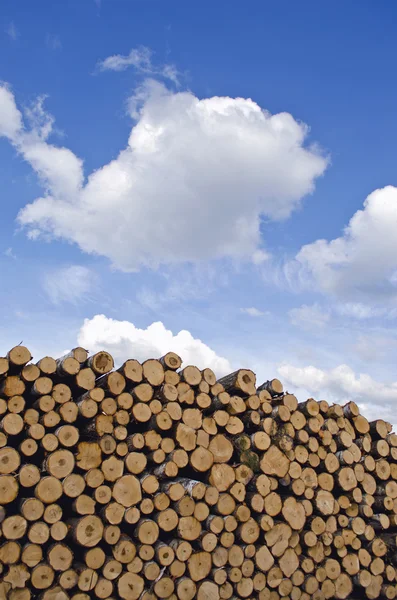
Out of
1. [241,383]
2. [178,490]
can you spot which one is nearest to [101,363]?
[178,490]

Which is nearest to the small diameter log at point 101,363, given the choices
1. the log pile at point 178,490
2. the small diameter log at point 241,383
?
the log pile at point 178,490

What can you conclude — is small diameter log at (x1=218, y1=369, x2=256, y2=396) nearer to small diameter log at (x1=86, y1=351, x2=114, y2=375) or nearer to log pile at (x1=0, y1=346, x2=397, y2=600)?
log pile at (x1=0, y1=346, x2=397, y2=600)

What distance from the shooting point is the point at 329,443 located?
26.5 ft

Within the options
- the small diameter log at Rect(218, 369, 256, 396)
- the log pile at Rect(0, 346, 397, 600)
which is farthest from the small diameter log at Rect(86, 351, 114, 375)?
the small diameter log at Rect(218, 369, 256, 396)

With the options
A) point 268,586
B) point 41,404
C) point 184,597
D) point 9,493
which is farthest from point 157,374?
point 268,586

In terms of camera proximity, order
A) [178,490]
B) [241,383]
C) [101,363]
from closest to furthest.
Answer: [178,490] < [101,363] < [241,383]

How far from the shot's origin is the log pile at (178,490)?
239 inches

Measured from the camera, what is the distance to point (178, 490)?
6598 mm

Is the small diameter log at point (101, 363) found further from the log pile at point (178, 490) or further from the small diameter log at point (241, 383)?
the small diameter log at point (241, 383)

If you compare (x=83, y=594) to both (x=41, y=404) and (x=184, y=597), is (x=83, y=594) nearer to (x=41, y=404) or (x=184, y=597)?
(x=184, y=597)

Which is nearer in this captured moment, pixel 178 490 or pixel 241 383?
pixel 178 490

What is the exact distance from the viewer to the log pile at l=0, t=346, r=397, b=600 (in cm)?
606

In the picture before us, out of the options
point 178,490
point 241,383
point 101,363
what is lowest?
point 178,490

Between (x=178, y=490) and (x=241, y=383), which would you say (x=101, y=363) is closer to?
(x=178, y=490)
